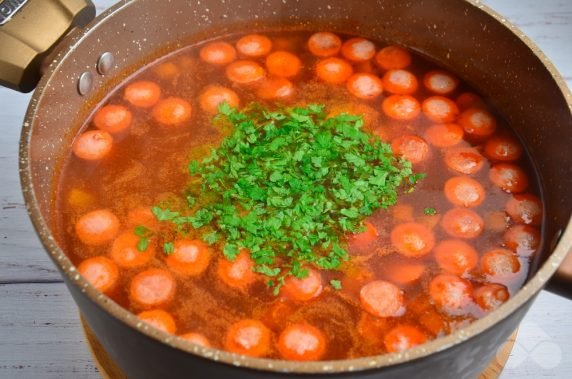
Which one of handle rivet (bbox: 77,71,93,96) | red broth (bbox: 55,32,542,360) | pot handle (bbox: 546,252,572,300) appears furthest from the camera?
handle rivet (bbox: 77,71,93,96)

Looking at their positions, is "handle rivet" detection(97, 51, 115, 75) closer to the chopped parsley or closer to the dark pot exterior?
the chopped parsley

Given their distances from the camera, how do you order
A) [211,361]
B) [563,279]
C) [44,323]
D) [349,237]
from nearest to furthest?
[211,361]
[563,279]
[349,237]
[44,323]

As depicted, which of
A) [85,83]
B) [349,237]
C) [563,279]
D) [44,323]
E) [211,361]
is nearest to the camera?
[211,361]

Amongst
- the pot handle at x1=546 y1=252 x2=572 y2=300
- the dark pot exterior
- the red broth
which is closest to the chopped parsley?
the red broth

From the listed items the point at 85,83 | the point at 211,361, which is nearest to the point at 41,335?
the point at 85,83

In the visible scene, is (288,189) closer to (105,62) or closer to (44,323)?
(105,62)

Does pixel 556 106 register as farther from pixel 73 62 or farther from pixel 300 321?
pixel 73 62

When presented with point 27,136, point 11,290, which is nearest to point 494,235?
point 27,136
